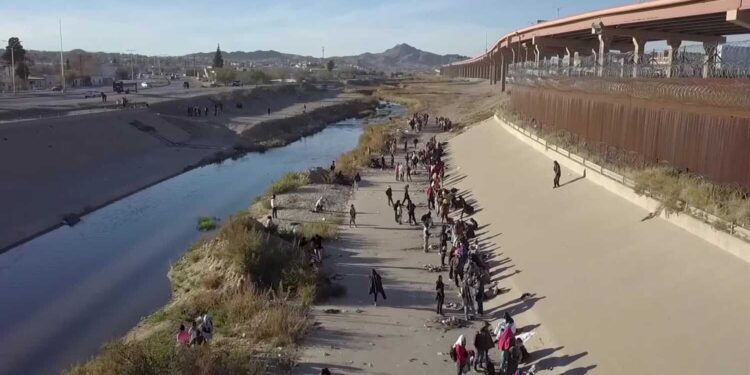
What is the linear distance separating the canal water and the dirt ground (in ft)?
17.8

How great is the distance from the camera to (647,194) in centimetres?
1593

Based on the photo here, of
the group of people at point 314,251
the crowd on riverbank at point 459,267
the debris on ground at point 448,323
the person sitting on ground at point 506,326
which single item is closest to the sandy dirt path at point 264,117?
the crowd on riverbank at point 459,267

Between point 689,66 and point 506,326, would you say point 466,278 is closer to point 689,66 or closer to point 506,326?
point 506,326

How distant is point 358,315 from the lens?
49.6ft

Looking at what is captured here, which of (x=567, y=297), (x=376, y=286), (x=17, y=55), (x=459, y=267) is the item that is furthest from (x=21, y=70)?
(x=567, y=297)

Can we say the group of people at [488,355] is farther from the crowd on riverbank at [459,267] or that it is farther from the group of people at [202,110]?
the group of people at [202,110]

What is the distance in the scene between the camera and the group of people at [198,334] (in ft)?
41.4

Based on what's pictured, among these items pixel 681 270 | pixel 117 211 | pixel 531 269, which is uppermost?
pixel 681 270

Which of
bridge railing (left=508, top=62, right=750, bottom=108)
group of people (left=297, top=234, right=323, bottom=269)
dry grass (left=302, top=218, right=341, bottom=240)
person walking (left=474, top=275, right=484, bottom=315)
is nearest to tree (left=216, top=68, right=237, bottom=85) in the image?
bridge railing (left=508, top=62, right=750, bottom=108)

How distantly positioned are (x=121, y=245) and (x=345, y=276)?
10504mm

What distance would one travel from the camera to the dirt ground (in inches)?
420

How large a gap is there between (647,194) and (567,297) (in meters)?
3.93

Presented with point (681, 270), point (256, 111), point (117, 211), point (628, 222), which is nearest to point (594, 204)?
point (628, 222)

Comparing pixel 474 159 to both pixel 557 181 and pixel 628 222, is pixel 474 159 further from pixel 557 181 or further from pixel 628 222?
pixel 628 222
